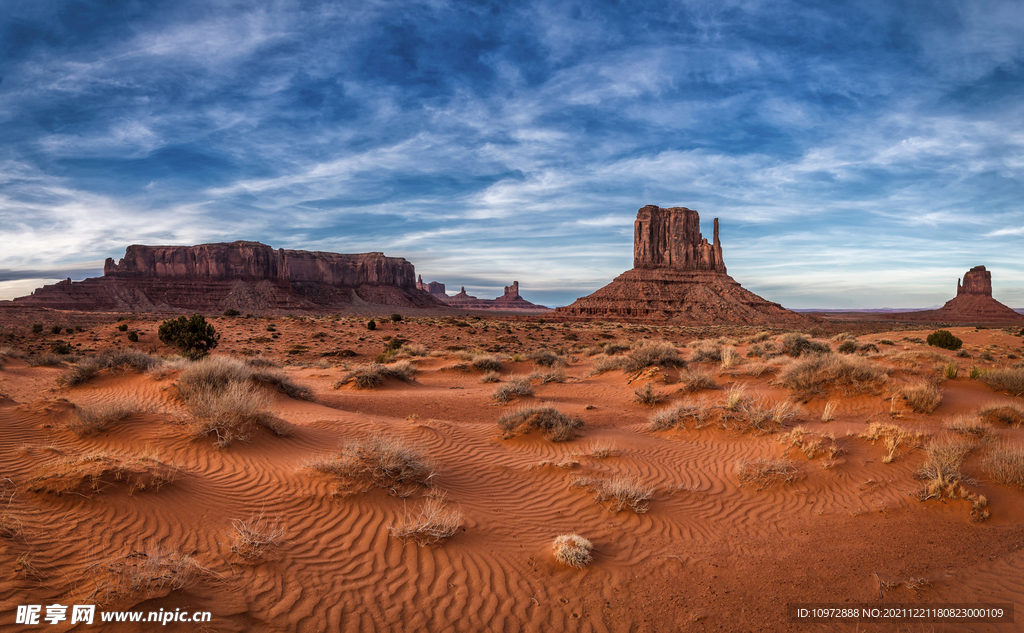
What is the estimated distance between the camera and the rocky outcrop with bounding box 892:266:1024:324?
107m

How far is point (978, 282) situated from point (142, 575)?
16721cm

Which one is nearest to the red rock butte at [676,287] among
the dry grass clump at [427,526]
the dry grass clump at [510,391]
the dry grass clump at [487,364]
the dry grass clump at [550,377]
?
the dry grass clump at [487,364]

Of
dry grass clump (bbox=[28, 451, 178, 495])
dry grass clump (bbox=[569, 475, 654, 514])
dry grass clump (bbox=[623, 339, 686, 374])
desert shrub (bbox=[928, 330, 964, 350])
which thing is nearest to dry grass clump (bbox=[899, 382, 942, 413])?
dry grass clump (bbox=[623, 339, 686, 374])

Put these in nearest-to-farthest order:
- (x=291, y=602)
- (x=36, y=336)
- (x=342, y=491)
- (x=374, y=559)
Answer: (x=291, y=602) → (x=374, y=559) → (x=342, y=491) → (x=36, y=336)

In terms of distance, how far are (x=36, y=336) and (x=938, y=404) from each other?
5233cm

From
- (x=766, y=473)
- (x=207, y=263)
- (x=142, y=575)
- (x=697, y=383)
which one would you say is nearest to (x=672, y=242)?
(x=697, y=383)

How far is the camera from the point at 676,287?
89.9 m

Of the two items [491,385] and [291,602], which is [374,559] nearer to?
[291,602]

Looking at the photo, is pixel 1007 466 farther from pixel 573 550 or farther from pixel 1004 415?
pixel 573 550

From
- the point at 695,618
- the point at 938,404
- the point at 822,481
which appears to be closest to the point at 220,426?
the point at 695,618

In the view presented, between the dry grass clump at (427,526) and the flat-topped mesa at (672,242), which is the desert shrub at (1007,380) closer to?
the dry grass clump at (427,526)

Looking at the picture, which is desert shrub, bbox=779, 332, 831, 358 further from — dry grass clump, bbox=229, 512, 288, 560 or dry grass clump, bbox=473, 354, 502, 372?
dry grass clump, bbox=229, 512, 288, 560

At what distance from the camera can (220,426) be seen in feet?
24.3

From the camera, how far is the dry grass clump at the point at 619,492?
6.43 m
